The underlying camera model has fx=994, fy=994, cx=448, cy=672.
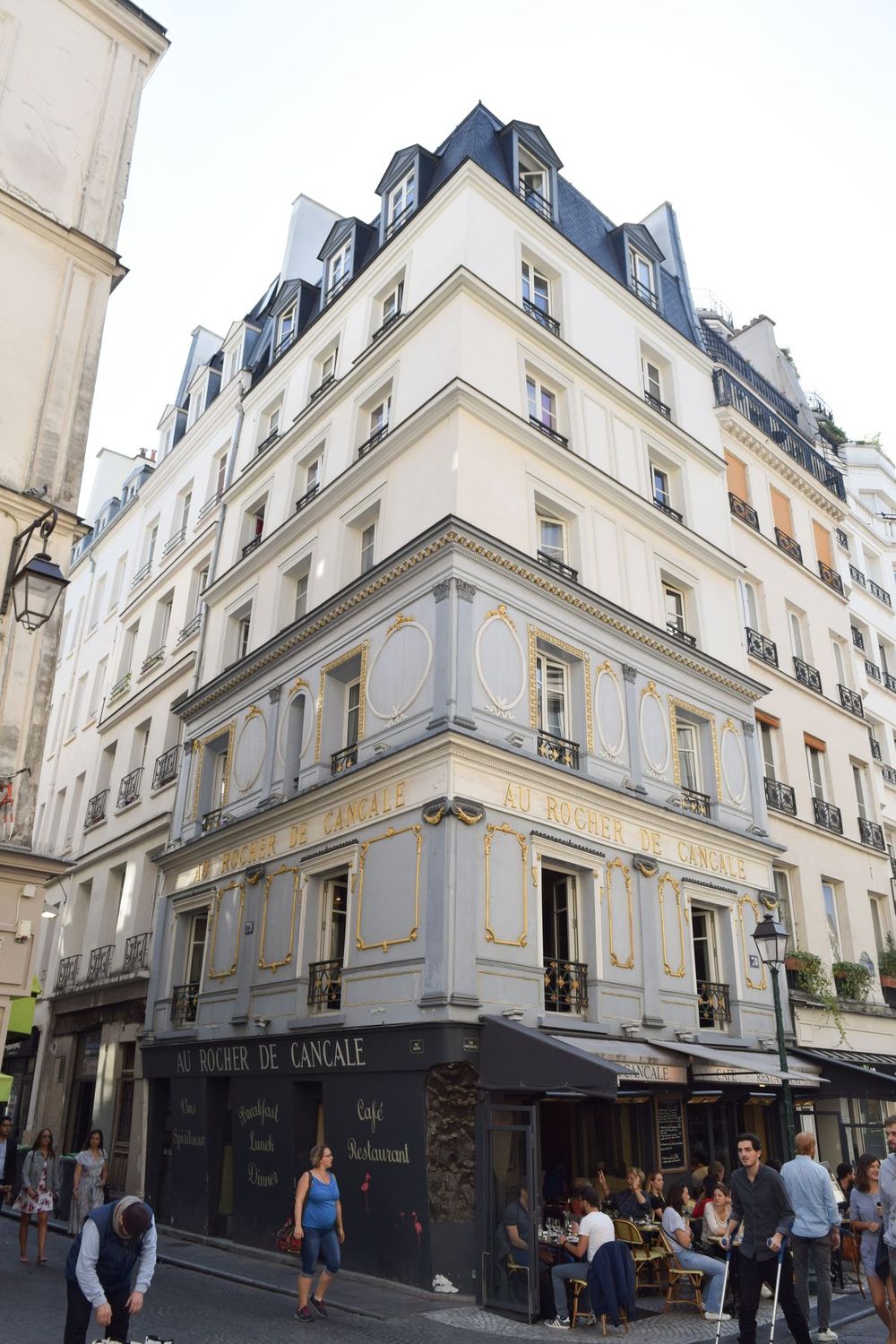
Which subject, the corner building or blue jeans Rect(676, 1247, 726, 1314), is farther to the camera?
the corner building

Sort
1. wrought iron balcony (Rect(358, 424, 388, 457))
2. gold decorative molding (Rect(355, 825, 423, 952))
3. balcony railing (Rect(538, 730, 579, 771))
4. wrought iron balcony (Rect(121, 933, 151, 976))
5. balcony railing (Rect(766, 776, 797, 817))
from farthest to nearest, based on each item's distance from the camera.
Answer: balcony railing (Rect(766, 776, 797, 817))
wrought iron balcony (Rect(121, 933, 151, 976))
wrought iron balcony (Rect(358, 424, 388, 457))
balcony railing (Rect(538, 730, 579, 771))
gold decorative molding (Rect(355, 825, 423, 952))

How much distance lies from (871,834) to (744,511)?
24.5ft

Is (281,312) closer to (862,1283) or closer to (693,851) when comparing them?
(693,851)

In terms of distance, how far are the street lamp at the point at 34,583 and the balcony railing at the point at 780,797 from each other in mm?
13361

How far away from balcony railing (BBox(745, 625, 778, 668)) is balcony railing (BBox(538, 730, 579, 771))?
23.1 ft

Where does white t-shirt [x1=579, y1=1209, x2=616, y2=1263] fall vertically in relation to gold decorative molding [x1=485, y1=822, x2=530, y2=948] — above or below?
below

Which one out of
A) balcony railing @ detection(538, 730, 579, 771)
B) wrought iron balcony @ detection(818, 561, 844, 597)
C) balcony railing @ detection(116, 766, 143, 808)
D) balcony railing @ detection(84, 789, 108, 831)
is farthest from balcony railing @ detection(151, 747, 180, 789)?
wrought iron balcony @ detection(818, 561, 844, 597)

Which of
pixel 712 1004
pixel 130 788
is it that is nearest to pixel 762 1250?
pixel 712 1004

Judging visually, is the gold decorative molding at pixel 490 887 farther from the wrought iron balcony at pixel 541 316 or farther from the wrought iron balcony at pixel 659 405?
the wrought iron balcony at pixel 659 405

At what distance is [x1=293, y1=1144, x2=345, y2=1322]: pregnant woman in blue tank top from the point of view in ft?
29.4

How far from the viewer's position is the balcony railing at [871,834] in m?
21.0

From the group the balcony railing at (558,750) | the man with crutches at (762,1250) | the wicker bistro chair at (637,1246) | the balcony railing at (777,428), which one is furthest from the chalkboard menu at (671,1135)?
the balcony railing at (777,428)

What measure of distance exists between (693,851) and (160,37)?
13.5m

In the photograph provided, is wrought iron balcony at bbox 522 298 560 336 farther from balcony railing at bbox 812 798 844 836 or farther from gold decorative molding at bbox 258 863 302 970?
balcony railing at bbox 812 798 844 836
